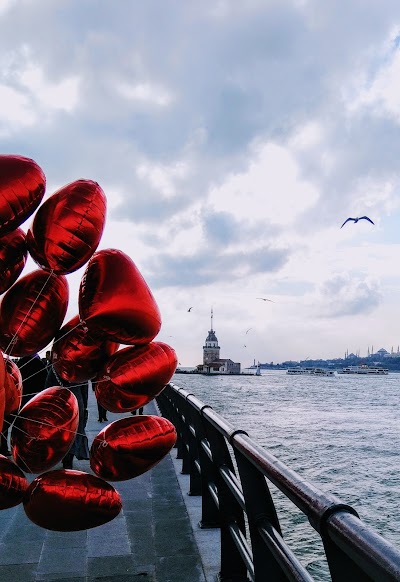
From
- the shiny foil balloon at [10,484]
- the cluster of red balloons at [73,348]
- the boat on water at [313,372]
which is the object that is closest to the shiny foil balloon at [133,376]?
the cluster of red balloons at [73,348]

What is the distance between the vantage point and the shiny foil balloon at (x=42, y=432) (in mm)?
2469

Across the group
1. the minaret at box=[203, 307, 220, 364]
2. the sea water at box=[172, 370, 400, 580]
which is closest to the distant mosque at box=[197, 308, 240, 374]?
the minaret at box=[203, 307, 220, 364]

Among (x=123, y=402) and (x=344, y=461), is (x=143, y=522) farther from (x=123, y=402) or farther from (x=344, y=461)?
(x=344, y=461)

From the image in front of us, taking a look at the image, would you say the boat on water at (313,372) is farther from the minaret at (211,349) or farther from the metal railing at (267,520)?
the metal railing at (267,520)

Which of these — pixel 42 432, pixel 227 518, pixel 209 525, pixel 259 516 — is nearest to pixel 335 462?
pixel 209 525

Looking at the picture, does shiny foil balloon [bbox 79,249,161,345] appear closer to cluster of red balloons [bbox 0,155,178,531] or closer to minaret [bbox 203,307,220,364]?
cluster of red balloons [bbox 0,155,178,531]

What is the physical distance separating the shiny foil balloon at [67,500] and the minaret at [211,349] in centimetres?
13480

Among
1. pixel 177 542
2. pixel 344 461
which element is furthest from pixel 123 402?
pixel 344 461

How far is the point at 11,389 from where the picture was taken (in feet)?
7.46

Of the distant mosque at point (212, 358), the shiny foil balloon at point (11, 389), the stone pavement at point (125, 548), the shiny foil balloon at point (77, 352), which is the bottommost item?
the stone pavement at point (125, 548)

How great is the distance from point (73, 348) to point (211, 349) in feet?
443

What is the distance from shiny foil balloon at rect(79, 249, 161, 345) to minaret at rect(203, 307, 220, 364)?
443 ft

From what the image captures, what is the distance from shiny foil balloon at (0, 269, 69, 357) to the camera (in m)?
2.55

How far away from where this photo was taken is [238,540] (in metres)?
2.98
